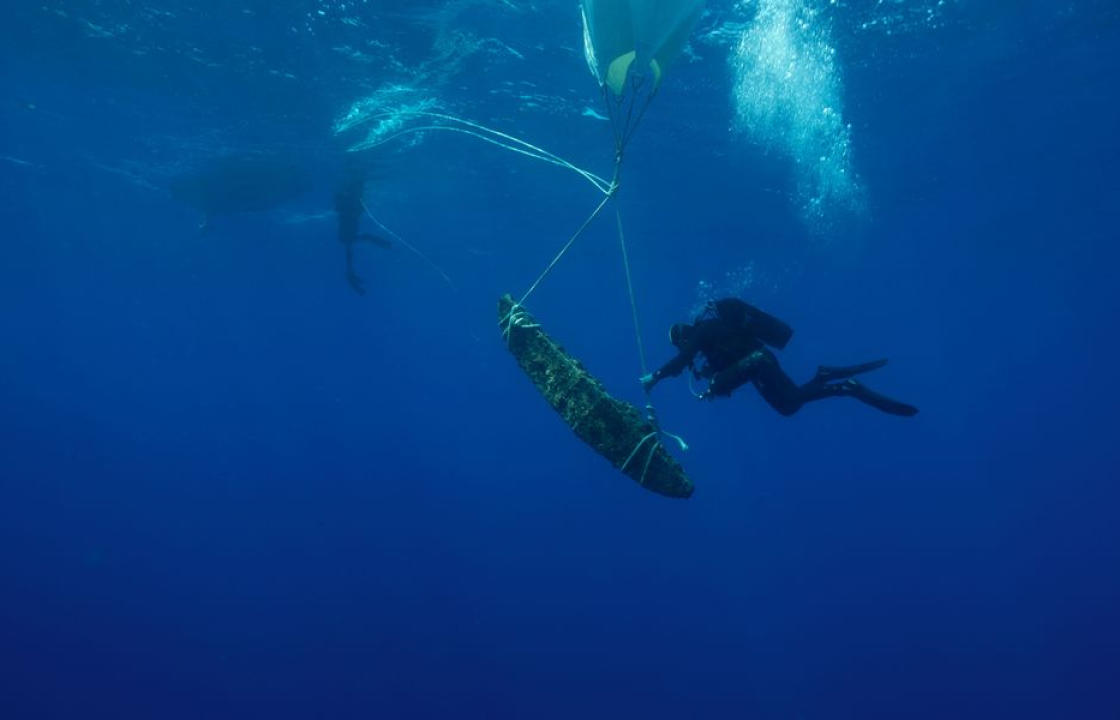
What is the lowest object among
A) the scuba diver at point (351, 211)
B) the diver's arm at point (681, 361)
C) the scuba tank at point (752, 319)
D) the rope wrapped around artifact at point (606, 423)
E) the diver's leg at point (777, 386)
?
the rope wrapped around artifact at point (606, 423)

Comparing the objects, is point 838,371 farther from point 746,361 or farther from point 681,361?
point 681,361

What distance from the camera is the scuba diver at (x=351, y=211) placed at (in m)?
18.0

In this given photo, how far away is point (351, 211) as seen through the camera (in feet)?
66.7

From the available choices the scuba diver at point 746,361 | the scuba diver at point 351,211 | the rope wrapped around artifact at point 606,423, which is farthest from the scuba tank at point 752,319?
the scuba diver at point 351,211

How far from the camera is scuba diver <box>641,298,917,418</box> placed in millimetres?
6734

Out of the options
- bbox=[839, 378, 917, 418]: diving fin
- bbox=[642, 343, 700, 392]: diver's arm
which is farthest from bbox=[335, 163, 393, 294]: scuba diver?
bbox=[839, 378, 917, 418]: diving fin

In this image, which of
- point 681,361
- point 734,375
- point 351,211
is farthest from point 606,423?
point 351,211

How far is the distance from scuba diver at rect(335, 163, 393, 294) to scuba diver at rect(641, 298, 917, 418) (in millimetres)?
12492

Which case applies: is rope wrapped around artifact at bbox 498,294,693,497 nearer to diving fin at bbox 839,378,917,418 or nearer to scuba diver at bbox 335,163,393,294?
diving fin at bbox 839,378,917,418

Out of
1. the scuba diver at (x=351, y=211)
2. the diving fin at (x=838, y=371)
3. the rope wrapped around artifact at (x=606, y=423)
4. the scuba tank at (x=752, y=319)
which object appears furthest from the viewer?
the scuba diver at (x=351, y=211)

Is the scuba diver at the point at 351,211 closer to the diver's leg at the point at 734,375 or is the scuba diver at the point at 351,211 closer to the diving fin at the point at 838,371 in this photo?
the diver's leg at the point at 734,375

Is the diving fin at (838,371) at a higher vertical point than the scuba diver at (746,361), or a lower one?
higher

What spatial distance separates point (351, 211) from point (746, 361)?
16.9 metres

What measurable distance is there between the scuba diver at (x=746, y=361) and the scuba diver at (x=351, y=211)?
41.0 ft
